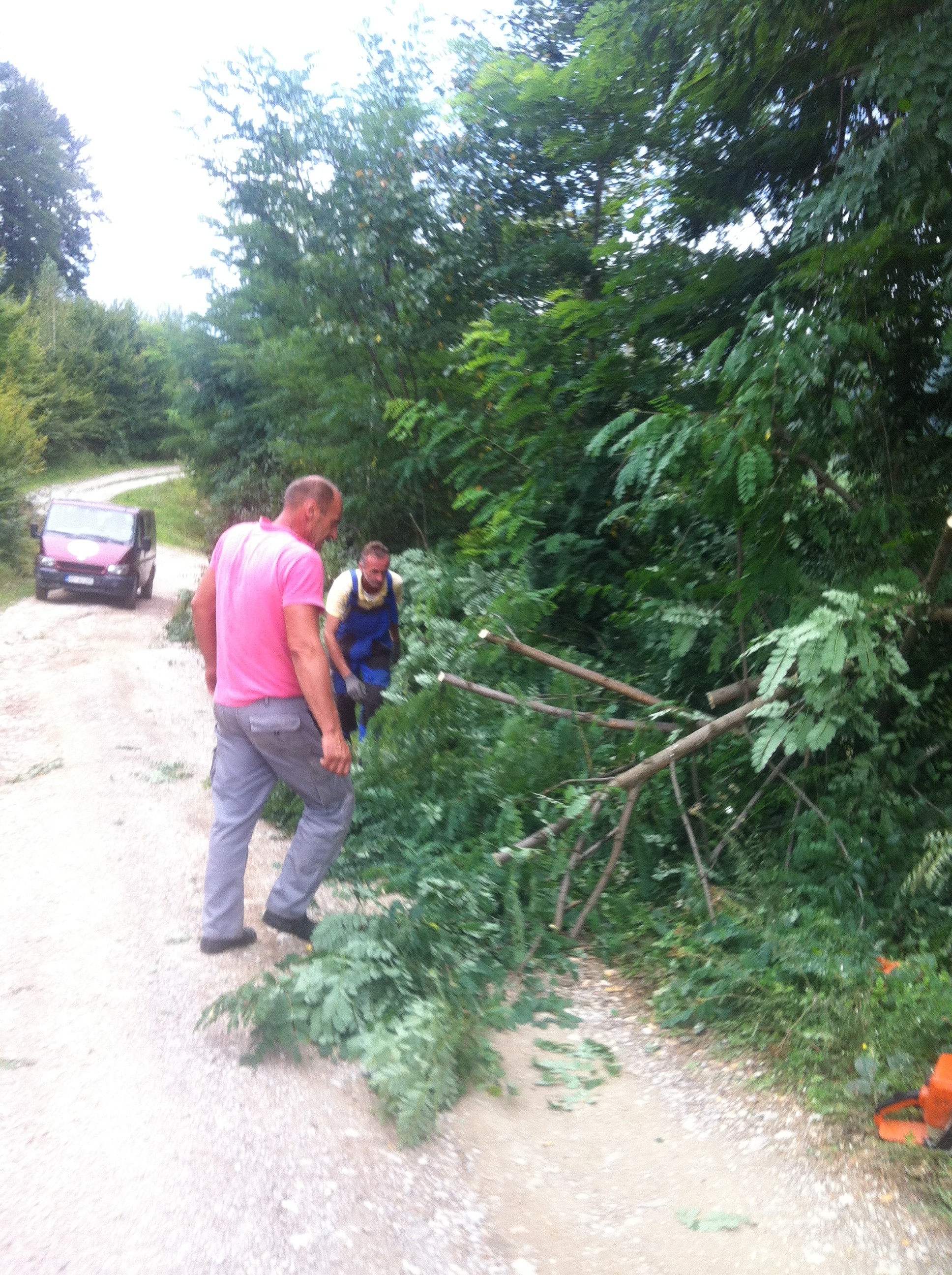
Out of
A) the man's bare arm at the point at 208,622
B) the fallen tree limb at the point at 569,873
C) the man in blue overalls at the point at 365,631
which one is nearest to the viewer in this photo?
the man's bare arm at the point at 208,622

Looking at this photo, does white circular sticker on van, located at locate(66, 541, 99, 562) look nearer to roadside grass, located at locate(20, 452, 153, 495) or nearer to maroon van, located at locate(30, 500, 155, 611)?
maroon van, located at locate(30, 500, 155, 611)

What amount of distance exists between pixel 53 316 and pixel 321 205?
1470 inches

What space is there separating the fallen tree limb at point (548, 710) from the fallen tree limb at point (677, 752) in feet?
1.23

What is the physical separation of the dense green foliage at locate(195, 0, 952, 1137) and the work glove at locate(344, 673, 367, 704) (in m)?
0.34

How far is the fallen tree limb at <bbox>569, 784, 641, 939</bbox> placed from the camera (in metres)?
5.24

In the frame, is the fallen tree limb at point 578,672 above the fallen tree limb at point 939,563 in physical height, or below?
below

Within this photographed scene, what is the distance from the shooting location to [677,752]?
5434 mm

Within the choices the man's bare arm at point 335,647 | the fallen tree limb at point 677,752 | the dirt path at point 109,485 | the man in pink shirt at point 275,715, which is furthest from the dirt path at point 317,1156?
the dirt path at point 109,485

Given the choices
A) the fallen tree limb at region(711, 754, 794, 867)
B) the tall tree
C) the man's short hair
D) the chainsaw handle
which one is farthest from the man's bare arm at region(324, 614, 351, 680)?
the tall tree

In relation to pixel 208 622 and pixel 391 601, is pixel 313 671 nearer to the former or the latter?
pixel 208 622

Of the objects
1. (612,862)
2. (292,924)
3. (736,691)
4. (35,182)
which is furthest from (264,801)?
(35,182)

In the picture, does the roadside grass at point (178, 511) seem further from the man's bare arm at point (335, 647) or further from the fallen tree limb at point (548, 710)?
the fallen tree limb at point (548, 710)

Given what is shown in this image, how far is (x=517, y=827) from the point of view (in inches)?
219

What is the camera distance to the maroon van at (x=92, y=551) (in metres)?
18.2
